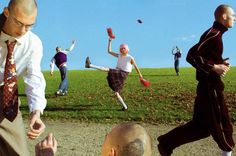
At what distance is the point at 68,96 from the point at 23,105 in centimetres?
263

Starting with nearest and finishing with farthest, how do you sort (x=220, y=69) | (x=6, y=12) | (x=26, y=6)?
(x=26, y=6) < (x=6, y=12) < (x=220, y=69)

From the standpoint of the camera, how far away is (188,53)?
6520mm

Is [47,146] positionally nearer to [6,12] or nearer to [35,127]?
[35,127]

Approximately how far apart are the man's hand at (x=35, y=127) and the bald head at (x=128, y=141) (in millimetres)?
1336

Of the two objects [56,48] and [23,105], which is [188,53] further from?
[56,48]

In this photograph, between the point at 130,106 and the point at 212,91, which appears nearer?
the point at 212,91

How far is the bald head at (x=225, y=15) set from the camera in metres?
6.56

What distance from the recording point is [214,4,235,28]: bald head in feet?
21.5

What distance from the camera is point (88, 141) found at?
8.93 m

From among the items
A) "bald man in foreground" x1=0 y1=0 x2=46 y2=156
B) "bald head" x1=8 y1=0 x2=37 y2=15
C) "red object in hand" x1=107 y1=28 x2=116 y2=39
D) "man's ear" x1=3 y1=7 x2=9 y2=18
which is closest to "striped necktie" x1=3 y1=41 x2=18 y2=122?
"bald man in foreground" x1=0 y1=0 x2=46 y2=156

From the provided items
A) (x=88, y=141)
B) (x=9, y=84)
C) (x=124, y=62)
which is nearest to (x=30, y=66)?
(x=9, y=84)

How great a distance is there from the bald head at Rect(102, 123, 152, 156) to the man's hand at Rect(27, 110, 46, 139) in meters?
1.34

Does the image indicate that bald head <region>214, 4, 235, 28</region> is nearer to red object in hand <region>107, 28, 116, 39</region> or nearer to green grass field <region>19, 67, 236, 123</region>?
green grass field <region>19, 67, 236, 123</region>

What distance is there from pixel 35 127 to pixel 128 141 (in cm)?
150
